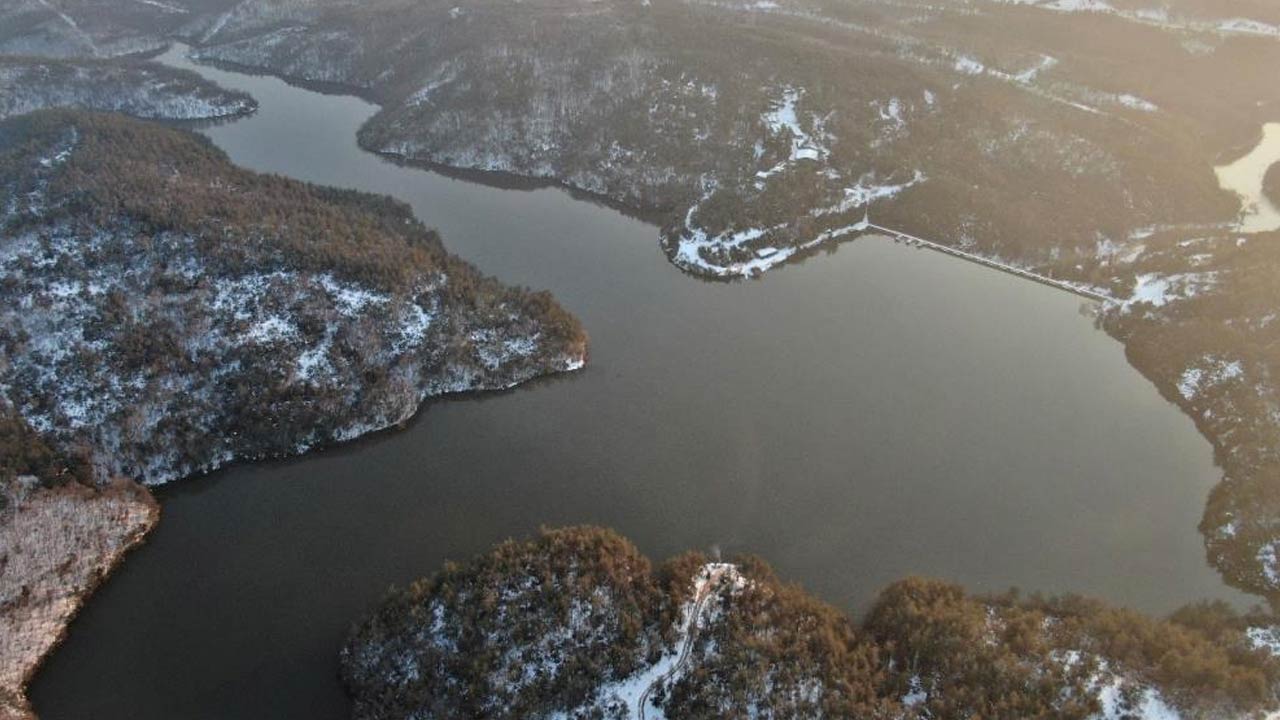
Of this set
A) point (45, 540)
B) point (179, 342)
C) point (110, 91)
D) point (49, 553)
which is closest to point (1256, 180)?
point (179, 342)

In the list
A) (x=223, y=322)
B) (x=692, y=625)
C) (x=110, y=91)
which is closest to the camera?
(x=692, y=625)

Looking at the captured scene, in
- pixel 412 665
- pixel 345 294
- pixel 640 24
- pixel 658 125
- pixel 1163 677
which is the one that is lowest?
pixel 412 665

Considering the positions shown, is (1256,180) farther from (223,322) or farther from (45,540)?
(45,540)

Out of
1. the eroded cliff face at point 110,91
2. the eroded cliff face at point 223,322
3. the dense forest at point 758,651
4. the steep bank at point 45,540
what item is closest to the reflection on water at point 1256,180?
the dense forest at point 758,651

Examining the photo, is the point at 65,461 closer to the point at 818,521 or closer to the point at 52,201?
the point at 52,201

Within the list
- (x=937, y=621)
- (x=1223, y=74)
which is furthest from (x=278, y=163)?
(x=1223, y=74)

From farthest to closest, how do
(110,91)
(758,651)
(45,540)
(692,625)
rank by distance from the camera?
(110,91)
(45,540)
(692,625)
(758,651)

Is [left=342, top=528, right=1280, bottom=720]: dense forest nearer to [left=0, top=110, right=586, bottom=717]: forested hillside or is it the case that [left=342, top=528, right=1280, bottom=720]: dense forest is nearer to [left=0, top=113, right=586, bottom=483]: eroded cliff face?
[left=0, top=110, right=586, bottom=717]: forested hillside

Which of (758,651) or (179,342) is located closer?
(758,651)
